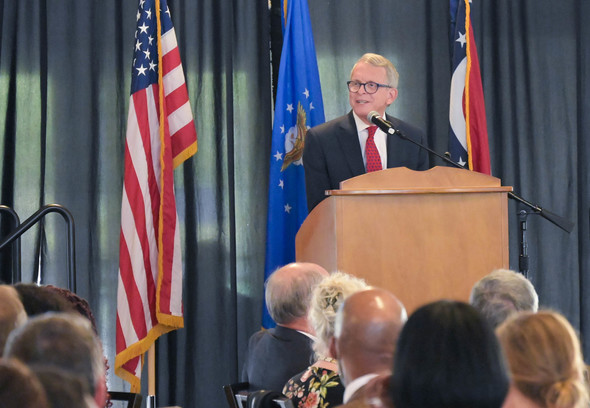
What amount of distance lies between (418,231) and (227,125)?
8.25ft

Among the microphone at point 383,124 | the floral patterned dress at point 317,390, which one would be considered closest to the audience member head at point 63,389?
the floral patterned dress at point 317,390

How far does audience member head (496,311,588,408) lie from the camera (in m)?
1.84

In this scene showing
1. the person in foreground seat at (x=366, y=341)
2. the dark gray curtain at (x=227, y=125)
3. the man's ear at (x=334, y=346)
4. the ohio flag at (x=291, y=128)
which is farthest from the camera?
the dark gray curtain at (x=227, y=125)

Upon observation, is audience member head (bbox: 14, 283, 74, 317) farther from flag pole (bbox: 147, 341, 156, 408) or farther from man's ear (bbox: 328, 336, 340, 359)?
flag pole (bbox: 147, 341, 156, 408)

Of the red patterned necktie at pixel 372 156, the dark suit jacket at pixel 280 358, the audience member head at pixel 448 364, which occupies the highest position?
the red patterned necktie at pixel 372 156

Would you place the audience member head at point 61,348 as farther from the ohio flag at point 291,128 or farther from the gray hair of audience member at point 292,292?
the ohio flag at point 291,128

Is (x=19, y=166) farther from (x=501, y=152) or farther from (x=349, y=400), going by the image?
(x=349, y=400)

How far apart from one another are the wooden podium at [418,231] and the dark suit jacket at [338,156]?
2.58ft

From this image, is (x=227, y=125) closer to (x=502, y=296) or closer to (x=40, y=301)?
(x=502, y=296)

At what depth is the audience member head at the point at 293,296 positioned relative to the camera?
3.39 metres

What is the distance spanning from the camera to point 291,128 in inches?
226

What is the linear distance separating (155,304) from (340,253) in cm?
207

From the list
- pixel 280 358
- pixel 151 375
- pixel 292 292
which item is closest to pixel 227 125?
pixel 151 375

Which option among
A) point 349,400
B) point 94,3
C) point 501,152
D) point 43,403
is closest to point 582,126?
point 501,152
